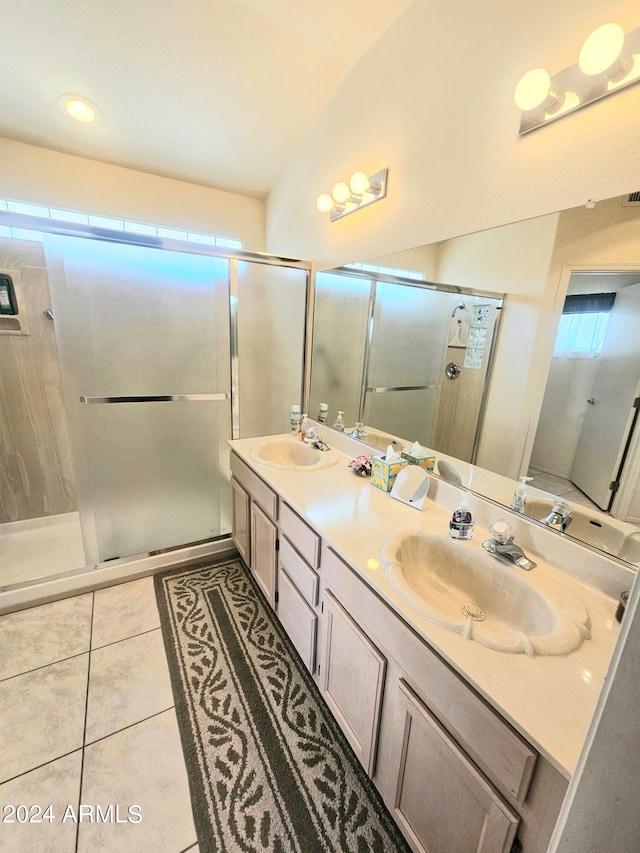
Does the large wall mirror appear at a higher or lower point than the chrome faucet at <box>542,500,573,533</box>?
higher

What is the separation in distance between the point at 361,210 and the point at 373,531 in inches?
60.7

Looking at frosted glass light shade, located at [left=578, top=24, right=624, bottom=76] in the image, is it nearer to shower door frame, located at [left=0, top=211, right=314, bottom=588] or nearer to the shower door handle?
shower door frame, located at [left=0, top=211, right=314, bottom=588]

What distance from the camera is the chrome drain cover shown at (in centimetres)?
97

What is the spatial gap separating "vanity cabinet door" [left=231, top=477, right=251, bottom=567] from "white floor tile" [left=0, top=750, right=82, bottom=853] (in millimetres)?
983

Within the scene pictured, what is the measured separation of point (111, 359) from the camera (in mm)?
1809

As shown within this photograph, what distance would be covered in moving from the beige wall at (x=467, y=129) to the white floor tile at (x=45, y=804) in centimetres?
229

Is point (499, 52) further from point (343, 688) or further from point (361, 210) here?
point (343, 688)

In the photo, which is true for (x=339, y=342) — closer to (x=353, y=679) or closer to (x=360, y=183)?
(x=360, y=183)

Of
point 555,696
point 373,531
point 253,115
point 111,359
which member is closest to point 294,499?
point 373,531

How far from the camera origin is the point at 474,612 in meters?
0.98

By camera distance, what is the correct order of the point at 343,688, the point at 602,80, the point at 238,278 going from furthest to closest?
1. the point at 238,278
2. the point at 343,688
3. the point at 602,80

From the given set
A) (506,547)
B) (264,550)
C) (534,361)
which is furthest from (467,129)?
(264,550)

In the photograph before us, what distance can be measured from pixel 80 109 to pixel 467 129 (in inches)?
76.3

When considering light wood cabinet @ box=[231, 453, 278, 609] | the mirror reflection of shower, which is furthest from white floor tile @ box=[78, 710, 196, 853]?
the mirror reflection of shower
